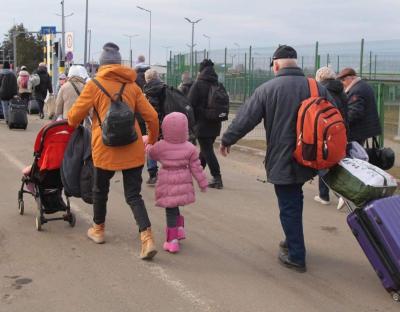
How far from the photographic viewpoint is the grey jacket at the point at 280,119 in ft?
15.9

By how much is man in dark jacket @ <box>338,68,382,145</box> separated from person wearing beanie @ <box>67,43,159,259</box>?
120 inches

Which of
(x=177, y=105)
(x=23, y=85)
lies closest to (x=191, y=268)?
(x=177, y=105)

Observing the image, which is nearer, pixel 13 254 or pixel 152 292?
pixel 152 292

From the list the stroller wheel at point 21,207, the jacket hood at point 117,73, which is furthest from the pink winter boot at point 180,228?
the stroller wheel at point 21,207

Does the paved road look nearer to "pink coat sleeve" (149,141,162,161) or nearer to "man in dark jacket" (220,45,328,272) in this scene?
"man in dark jacket" (220,45,328,272)

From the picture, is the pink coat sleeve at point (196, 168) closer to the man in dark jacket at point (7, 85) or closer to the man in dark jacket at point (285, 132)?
the man in dark jacket at point (285, 132)

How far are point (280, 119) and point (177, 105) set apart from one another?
279cm

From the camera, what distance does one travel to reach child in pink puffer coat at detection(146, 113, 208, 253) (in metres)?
5.35

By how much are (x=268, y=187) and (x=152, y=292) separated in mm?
4548

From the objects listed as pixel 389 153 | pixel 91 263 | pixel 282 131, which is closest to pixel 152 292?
pixel 91 263

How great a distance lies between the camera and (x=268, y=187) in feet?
28.6

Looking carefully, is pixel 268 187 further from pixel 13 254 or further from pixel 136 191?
pixel 13 254

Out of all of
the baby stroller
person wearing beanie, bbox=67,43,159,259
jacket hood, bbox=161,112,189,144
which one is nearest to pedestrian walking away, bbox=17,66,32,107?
the baby stroller

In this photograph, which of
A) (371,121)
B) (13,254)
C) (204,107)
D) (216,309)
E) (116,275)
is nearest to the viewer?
(216,309)
